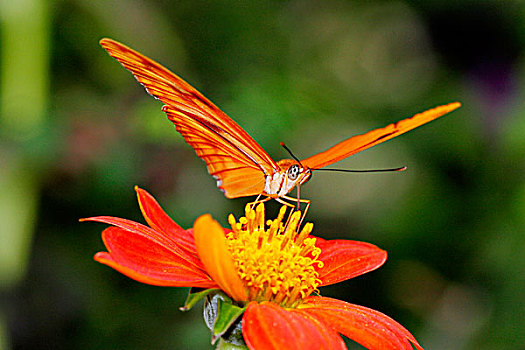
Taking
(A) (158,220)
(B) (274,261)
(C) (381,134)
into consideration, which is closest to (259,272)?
(B) (274,261)

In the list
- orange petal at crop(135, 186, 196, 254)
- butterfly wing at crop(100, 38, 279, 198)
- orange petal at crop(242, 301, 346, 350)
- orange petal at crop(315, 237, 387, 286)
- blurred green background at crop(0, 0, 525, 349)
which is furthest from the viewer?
blurred green background at crop(0, 0, 525, 349)

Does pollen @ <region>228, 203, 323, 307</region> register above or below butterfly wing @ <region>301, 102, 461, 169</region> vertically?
below

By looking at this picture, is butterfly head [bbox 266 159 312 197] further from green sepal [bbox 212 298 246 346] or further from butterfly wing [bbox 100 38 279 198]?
green sepal [bbox 212 298 246 346]

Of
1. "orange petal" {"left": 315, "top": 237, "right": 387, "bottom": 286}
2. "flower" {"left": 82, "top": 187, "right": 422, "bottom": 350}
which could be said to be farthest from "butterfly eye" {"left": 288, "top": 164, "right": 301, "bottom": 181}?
"orange petal" {"left": 315, "top": 237, "right": 387, "bottom": 286}

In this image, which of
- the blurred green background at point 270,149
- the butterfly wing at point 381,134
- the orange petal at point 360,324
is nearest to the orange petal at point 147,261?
the orange petal at point 360,324

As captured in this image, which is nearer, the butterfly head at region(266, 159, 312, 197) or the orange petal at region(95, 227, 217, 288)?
the orange petal at region(95, 227, 217, 288)

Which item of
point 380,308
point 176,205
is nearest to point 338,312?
point 176,205
